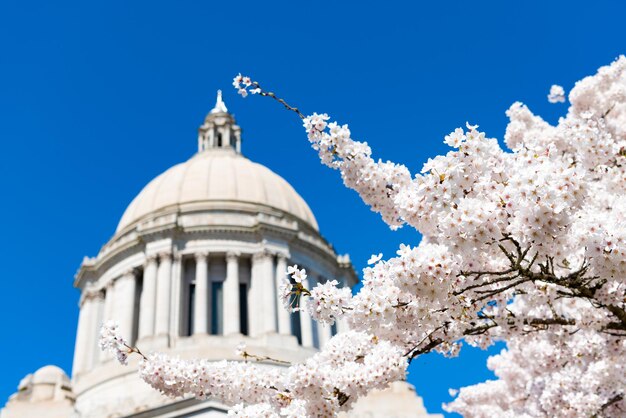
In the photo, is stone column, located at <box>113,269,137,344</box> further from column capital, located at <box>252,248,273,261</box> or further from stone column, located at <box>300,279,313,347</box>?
stone column, located at <box>300,279,313,347</box>

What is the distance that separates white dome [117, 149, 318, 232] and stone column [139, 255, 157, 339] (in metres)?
5.06

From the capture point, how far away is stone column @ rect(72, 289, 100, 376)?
46312 millimetres

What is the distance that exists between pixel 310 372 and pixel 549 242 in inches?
113

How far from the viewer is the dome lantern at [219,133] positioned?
5950cm

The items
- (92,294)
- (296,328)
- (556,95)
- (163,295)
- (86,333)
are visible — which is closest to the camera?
(556,95)

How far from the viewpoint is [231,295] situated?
145 ft

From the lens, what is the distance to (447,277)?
292 inches

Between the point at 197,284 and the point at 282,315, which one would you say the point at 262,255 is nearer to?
the point at 282,315

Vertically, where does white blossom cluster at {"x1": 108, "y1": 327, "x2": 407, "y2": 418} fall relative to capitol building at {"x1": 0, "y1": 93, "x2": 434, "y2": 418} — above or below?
below

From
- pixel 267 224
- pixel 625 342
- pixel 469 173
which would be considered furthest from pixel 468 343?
pixel 267 224

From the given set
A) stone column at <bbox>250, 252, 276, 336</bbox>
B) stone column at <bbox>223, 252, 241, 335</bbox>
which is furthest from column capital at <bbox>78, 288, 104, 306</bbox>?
stone column at <bbox>250, 252, 276, 336</bbox>

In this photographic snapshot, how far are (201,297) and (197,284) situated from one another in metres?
0.97

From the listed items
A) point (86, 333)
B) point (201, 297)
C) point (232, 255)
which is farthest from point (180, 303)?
point (86, 333)

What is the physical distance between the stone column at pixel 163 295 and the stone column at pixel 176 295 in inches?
10.1
